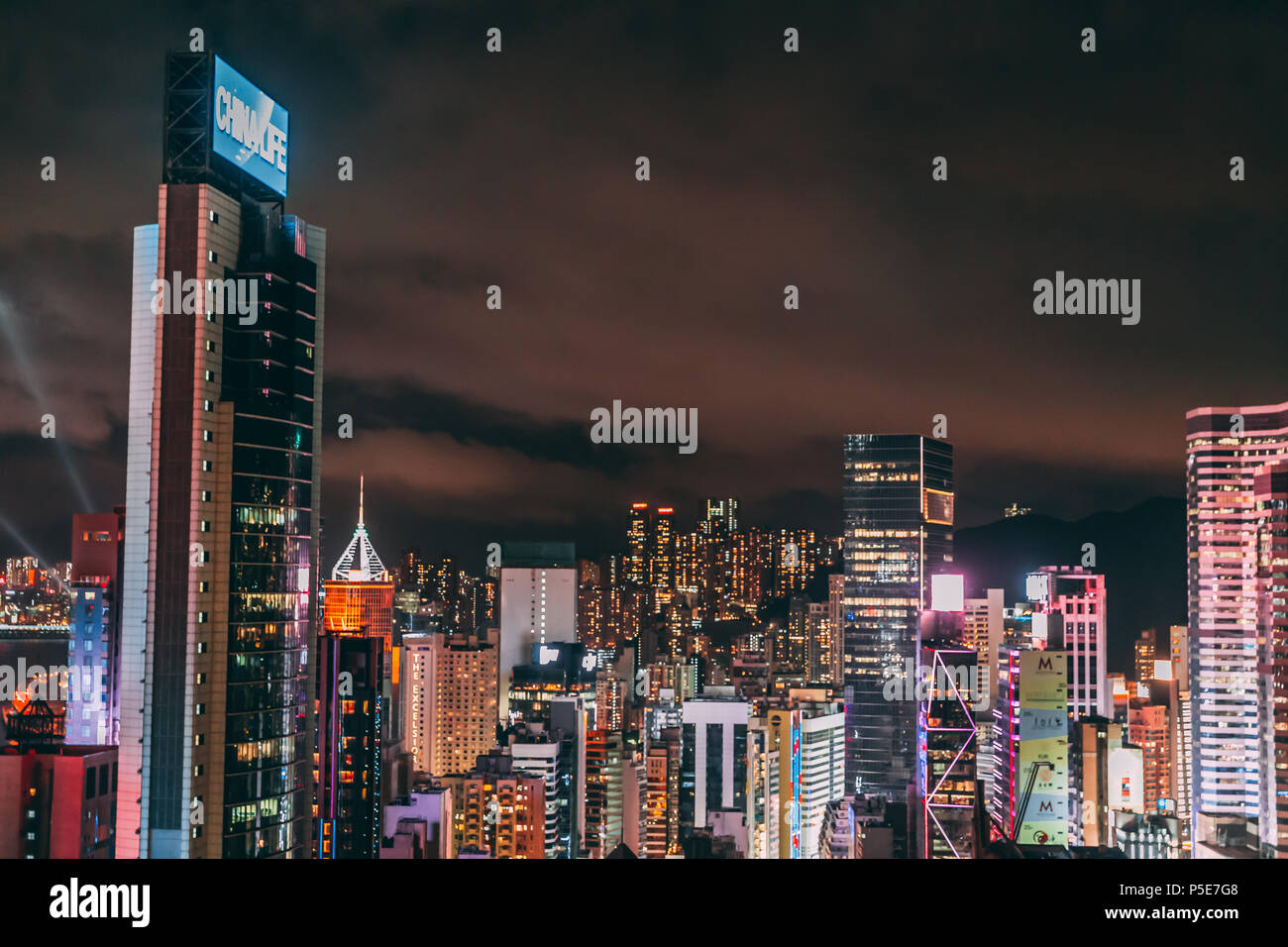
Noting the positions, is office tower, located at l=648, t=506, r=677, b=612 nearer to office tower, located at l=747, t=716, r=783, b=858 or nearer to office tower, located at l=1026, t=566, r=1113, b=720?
office tower, located at l=747, t=716, r=783, b=858

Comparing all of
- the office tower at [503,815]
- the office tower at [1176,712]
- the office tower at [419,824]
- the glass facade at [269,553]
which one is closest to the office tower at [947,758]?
the office tower at [503,815]

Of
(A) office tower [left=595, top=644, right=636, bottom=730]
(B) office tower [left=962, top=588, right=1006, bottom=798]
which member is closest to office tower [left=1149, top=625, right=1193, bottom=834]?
(B) office tower [left=962, top=588, right=1006, bottom=798]

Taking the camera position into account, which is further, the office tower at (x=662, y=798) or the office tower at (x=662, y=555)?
the office tower at (x=662, y=555)

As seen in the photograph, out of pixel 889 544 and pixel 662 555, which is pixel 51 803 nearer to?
pixel 662 555

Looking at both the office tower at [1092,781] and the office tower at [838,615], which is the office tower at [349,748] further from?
the office tower at [838,615]

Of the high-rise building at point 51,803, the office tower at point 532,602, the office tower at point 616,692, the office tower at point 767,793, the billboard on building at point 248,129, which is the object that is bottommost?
the office tower at point 767,793

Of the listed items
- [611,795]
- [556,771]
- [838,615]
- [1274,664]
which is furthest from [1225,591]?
[838,615]
